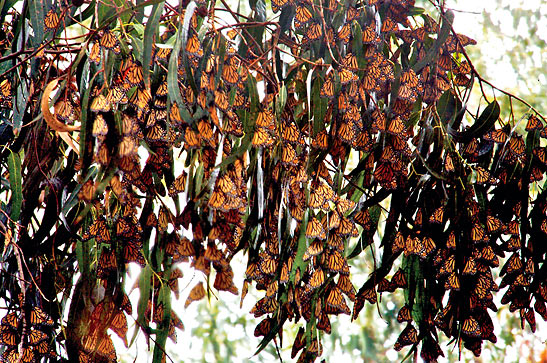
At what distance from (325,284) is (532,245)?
0.36 metres

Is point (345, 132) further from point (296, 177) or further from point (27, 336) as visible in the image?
point (27, 336)

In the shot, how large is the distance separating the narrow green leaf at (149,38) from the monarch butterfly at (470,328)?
55cm

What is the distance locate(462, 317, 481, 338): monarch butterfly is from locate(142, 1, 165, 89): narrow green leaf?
0.55 metres

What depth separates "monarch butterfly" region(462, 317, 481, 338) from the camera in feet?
3.00

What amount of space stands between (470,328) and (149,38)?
583mm

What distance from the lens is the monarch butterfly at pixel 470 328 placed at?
3.00 feet

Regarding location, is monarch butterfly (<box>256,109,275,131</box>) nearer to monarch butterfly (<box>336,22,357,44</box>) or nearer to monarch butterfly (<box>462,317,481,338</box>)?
monarch butterfly (<box>336,22,357,44</box>)

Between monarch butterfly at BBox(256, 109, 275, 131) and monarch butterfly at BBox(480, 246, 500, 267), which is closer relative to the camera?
monarch butterfly at BBox(256, 109, 275, 131)

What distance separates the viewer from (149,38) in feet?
2.44

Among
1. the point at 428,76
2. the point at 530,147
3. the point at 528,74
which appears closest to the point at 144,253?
the point at 428,76

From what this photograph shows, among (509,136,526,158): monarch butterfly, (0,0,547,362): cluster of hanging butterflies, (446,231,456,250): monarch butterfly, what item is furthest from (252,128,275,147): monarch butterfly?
(509,136,526,158): monarch butterfly

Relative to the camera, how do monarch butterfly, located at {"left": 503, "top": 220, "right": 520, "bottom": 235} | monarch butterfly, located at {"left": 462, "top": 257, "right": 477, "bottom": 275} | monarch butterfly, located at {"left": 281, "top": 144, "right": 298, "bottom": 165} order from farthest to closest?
monarch butterfly, located at {"left": 503, "top": 220, "right": 520, "bottom": 235}
monarch butterfly, located at {"left": 462, "top": 257, "right": 477, "bottom": 275}
monarch butterfly, located at {"left": 281, "top": 144, "right": 298, "bottom": 165}

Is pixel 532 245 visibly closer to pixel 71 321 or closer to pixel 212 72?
pixel 212 72

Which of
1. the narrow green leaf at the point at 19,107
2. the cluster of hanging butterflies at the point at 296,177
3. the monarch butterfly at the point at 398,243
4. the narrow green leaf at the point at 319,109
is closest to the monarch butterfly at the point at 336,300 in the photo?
the cluster of hanging butterflies at the point at 296,177
